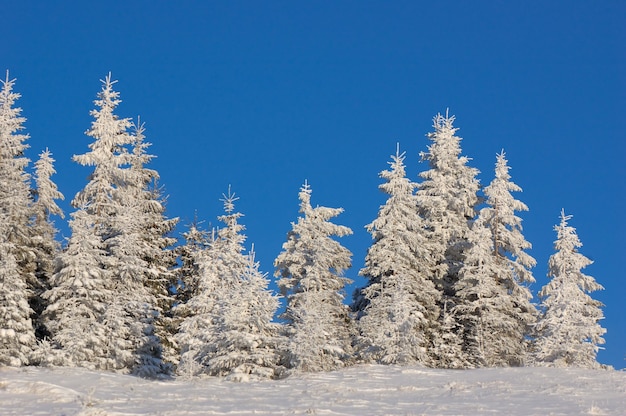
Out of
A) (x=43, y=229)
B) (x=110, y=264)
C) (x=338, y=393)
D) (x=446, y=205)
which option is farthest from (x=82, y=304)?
(x=446, y=205)

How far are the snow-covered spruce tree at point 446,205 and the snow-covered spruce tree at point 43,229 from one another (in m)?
20.7

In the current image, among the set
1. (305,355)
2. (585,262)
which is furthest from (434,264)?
(305,355)

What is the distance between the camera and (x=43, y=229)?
39656mm

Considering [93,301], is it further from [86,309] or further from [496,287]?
[496,287]

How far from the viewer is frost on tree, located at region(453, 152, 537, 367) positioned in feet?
133

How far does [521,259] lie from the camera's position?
43.5 meters

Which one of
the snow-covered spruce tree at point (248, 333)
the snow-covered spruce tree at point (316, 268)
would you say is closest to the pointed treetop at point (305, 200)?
the snow-covered spruce tree at point (316, 268)

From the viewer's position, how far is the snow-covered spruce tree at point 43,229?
38156mm

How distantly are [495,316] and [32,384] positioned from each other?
88.8 ft

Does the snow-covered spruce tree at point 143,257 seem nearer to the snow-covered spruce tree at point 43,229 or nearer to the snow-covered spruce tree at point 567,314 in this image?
the snow-covered spruce tree at point 43,229

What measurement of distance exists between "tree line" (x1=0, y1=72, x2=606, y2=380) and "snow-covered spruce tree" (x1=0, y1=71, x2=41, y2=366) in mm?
84

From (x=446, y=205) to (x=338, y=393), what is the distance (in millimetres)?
26155

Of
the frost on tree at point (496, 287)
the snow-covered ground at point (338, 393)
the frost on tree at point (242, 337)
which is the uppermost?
the frost on tree at point (496, 287)

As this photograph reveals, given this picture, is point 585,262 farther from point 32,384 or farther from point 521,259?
point 32,384
